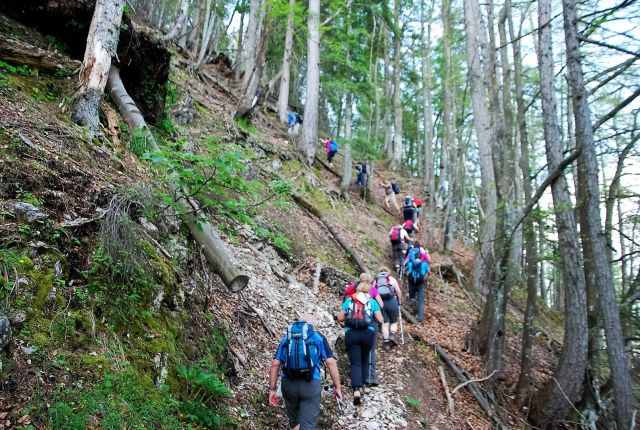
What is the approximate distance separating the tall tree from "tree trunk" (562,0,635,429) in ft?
32.6

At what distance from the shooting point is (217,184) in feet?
14.9

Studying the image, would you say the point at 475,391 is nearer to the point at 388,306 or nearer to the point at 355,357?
the point at 388,306

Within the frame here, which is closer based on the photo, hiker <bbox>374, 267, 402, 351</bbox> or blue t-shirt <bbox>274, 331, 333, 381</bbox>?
blue t-shirt <bbox>274, 331, 333, 381</bbox>

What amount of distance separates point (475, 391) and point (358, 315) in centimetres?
342

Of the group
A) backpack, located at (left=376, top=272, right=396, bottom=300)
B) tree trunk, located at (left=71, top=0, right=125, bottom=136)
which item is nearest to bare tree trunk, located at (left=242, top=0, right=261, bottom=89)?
tree trunk, located at (left=71, top=0, right=125, bottom=136)

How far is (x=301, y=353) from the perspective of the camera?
4.51 meters

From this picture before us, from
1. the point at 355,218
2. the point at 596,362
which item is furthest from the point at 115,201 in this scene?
the point at 355,218

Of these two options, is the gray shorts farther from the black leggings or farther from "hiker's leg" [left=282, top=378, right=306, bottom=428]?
the black leggings

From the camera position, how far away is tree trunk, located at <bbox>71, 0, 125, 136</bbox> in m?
5.84

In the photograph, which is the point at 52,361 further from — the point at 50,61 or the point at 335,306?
the point at 335,306

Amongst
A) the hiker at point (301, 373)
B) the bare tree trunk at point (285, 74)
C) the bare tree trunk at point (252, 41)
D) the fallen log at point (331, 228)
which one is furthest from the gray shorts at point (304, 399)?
the bare tree trunk at point (285, 74)

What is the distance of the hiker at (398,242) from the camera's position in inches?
501

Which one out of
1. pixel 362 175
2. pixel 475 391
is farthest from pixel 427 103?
pixel 475 391

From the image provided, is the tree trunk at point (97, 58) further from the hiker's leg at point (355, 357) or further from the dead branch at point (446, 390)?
the dead branch at point (446, 390)
